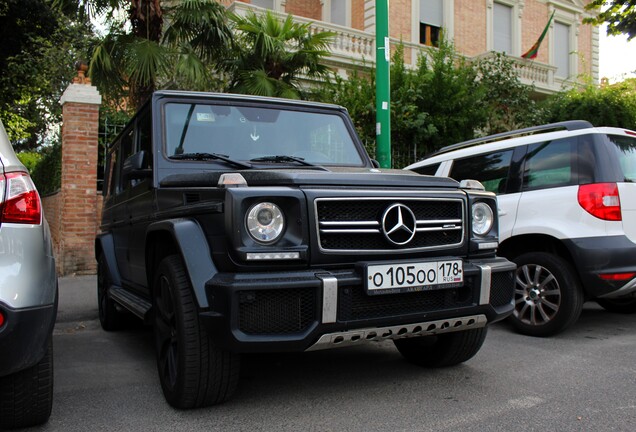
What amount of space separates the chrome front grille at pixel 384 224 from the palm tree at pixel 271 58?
23.2ft

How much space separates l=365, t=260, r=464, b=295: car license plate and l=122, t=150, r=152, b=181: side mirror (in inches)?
68.0

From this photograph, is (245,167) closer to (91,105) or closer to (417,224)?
(417,224)

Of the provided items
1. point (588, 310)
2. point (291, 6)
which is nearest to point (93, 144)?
point (588, 310)

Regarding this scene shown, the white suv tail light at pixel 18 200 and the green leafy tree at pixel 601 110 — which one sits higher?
the green leafy tree at pixel 601 110

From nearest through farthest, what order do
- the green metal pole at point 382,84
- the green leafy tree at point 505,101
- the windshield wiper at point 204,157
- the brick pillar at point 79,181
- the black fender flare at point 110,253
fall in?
the windshield wiper at point 204,157 → the black fender flare at point 110,253 → the green metal pole at point 382,84 → the brick pillar at point 79,181 → the green leafy tree at point 505,101

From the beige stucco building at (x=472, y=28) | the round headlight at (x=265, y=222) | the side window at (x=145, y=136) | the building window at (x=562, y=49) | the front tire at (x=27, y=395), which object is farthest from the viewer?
the building window at (x=562, y=49)

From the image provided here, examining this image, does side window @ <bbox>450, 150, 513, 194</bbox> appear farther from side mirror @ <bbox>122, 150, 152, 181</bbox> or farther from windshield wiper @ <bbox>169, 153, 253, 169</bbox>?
side mirror @ <bbox>122, 150, 152, 181</bbox>

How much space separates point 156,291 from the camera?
335 centimetres

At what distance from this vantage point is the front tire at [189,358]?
9.25 ft

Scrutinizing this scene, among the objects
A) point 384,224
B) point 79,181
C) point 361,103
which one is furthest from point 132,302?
point 361,103

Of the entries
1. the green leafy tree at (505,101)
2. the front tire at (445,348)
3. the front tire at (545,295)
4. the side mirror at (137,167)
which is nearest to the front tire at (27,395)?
the side mirror at (137,167)

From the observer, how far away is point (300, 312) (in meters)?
2.67

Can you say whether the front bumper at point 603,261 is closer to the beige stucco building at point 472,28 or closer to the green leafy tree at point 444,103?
the green leafy tree at point 444,103

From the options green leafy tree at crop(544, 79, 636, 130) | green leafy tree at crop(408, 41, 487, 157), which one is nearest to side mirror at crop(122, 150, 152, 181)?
green leafy tree at crop(408, 41, 487, 157)
